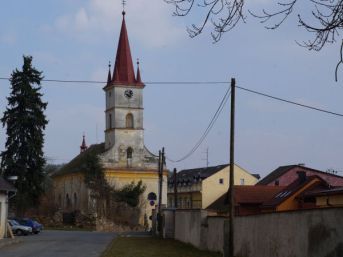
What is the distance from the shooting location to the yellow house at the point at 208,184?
104 m

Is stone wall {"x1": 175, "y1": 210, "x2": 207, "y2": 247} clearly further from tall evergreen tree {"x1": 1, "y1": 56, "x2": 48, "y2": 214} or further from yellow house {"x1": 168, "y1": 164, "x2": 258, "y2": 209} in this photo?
yellow house {"x1": 168, "y1": 164, "x2": 258, "y2": 209}

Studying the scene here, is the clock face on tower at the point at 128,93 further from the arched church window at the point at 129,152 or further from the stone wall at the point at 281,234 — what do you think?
the stone wall at the point at 281,234

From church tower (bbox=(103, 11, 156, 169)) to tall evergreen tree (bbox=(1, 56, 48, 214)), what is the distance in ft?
81.5

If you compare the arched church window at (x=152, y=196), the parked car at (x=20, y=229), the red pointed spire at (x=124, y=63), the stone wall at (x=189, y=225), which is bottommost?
the parked car at (x=20, y=229)

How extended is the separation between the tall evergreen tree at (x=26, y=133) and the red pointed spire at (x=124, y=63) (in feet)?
82.7

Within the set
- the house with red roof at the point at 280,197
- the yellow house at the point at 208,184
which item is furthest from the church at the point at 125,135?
the house with red roof at the point at 280,197

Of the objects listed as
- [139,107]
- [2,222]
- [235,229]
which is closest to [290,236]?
[235,229]

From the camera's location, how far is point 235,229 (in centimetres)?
2641

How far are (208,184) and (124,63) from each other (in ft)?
84.7

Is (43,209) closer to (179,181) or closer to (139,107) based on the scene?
(139,107)

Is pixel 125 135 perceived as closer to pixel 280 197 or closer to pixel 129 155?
pixel 129 155

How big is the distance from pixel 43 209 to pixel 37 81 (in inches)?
909

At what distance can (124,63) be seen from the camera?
3484 inches

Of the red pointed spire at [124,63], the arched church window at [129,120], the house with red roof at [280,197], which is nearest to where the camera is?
the house with red roof at [280,197]
